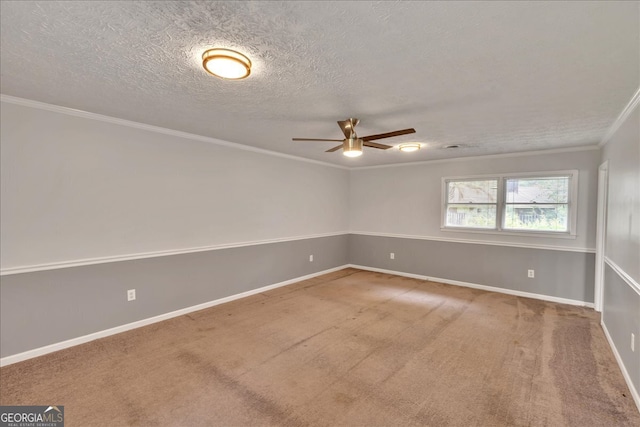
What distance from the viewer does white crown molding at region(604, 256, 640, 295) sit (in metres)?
2.22

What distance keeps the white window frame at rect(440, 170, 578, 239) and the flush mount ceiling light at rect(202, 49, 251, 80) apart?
4.74 metres

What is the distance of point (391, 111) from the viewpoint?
2848mm

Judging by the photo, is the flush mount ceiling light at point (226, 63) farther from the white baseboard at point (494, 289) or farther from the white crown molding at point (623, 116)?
the white baseboard at point (494, 289)

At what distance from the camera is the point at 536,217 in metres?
4.75

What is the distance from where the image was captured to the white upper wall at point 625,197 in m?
2.34

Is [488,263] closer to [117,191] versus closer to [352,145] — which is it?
[352,145]

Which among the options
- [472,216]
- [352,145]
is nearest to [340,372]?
[352,145]

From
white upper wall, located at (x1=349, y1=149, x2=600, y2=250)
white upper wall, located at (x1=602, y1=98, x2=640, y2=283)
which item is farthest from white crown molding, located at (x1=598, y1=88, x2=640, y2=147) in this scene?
white upper wall, located at (x1=349, y1=149, x2=600, y2=250)

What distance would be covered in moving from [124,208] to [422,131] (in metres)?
3.71

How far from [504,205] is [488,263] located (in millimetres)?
1061

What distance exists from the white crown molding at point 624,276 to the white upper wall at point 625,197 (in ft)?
0.10

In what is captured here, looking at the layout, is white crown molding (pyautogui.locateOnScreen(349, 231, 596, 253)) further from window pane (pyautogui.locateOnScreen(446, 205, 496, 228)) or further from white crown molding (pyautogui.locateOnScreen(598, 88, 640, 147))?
white crown molding (pyautogui.locateOnScreen(598, 88, 640, 147))

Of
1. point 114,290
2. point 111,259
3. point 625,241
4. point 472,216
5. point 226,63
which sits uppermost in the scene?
point 226,63
